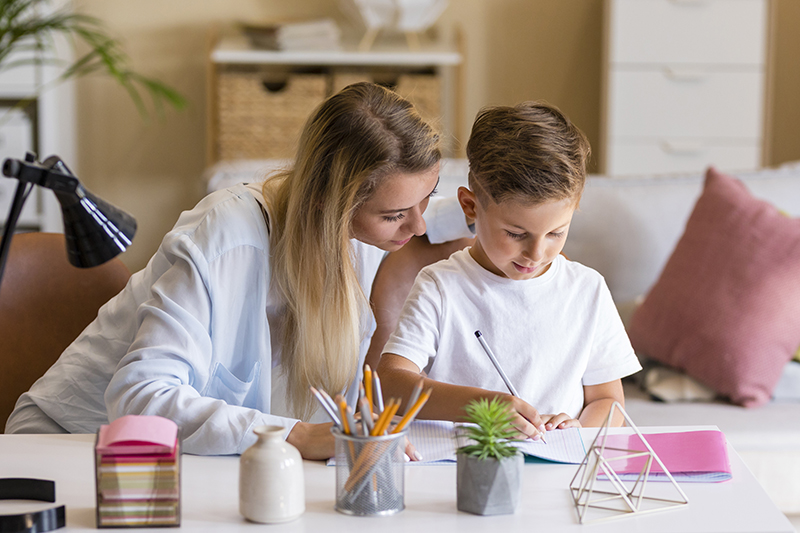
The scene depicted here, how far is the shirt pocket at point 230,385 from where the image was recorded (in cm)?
118

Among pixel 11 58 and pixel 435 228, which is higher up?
pixel 11 58

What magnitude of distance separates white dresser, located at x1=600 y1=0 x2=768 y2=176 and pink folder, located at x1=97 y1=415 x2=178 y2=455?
2722mm

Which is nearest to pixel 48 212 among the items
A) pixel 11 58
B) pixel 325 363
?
pixel 11 58

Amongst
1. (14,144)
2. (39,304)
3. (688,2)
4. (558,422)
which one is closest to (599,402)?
(558,422)

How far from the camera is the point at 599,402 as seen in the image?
121 cm

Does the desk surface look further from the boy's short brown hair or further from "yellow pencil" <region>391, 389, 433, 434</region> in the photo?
the boy's short brown hair

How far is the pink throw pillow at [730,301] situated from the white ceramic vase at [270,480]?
1.35m

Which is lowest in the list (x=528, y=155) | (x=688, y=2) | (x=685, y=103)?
(x=528, y=155)

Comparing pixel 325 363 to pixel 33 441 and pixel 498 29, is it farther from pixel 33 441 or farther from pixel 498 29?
pixel 498 29

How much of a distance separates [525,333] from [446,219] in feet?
1.04

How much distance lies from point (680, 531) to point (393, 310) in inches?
32.4

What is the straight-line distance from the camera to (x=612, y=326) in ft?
4.09

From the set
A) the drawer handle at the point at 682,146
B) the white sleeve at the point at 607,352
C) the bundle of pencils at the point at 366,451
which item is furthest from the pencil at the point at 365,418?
the drawer handle at the point at 682,146

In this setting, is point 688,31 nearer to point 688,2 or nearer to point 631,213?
point 688,2
